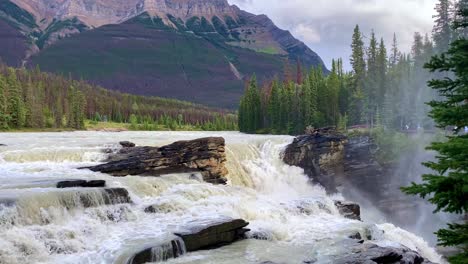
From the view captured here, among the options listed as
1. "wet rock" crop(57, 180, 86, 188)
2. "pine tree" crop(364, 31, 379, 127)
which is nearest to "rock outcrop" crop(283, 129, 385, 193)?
"pine tree" crop(364, 31, 379, 127)

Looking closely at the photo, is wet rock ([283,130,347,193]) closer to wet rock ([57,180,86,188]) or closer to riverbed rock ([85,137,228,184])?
riverbed rock ([85,137,228,184])

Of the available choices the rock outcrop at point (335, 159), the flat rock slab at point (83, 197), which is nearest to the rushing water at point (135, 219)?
the flat rock slab at point (83, 197)

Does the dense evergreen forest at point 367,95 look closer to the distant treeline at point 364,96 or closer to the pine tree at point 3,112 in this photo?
the distant treeline at point 364,96

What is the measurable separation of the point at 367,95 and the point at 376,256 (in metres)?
75.8

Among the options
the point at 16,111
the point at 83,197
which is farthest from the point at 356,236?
the point at 16,111

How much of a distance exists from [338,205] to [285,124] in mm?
67961

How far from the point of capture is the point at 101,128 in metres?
148

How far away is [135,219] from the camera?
27.8 meters

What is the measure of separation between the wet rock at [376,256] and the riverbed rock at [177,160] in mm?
22525

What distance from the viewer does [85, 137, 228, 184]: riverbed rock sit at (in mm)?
40656

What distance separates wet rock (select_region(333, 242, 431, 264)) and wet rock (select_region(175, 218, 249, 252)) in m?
7.14

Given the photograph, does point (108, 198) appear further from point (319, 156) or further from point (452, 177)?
point (319, 156)

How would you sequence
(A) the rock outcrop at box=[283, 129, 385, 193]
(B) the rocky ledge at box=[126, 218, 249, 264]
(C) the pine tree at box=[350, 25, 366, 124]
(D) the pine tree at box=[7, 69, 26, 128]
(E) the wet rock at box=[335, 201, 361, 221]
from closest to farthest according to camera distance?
(B) the rocky ledge at box=[126, 218, 249, 264], (E) the wet rock at box=[335, 201, 361, 221], (A) the rock outcrop at box=[283, 129, 385, 193], (C) the pine tree at box=[350, 25, 366, 124], (D) the pine tree at box=[7, 69, 26, 128]

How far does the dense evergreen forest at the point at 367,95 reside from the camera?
82562 millimetres
